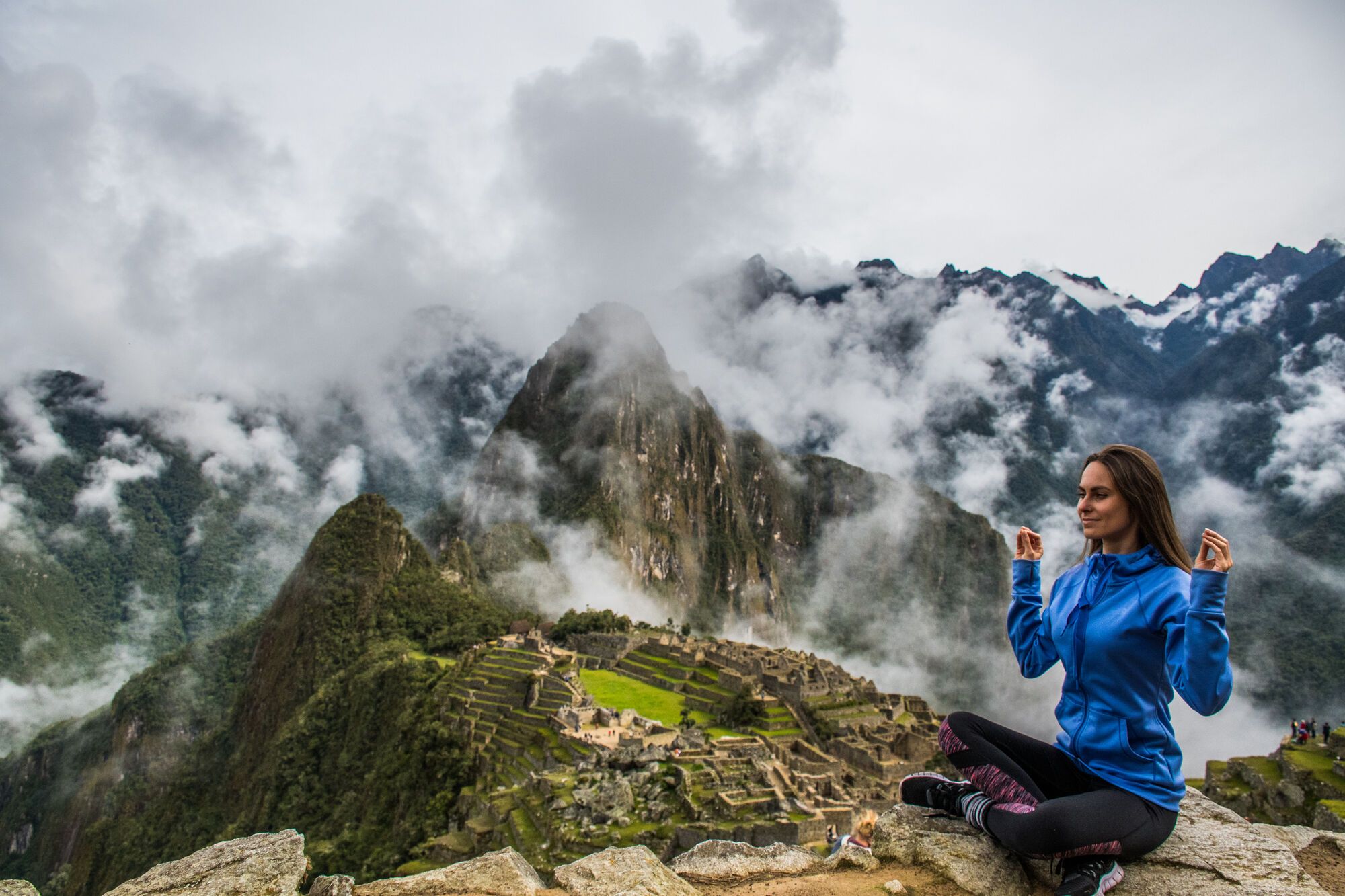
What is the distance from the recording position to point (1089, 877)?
3.31 metres

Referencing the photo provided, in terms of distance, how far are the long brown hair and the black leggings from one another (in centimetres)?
121

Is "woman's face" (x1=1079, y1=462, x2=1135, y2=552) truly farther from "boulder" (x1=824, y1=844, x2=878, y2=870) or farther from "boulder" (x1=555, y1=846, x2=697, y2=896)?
"boulder" (x1=555, y1=846, x2=697, y2=896)

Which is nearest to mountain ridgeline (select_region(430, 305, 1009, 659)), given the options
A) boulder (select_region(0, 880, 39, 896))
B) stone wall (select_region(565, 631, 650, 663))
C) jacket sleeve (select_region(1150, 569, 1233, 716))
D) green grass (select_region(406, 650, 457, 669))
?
stone wall (select_region(565, 631, 650, 663))

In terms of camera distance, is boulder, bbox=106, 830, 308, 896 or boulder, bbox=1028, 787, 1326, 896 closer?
boulder, bbox=1028, 787, 1326, 896

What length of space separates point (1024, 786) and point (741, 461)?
575 ft

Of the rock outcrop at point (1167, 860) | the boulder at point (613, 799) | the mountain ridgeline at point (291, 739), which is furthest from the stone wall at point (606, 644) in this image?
the rock outcrop at point (1167, 860)

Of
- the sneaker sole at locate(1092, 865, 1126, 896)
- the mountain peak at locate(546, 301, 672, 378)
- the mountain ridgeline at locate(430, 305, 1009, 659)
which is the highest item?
the mountain peak at locate(546, 301, 672, 378)

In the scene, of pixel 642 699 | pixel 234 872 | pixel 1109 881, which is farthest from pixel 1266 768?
pixel 642 699

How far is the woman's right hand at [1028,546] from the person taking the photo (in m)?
4.24

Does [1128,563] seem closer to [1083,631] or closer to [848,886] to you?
[1083,631]

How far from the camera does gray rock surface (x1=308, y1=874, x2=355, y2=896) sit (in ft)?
12.3

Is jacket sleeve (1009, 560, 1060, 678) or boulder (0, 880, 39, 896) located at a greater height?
jacket sleeve (1009, 560, 1060, 678)

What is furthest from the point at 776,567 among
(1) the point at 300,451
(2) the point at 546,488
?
(1) the point at 300,451

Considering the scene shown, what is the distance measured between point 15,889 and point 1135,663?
5681mm
